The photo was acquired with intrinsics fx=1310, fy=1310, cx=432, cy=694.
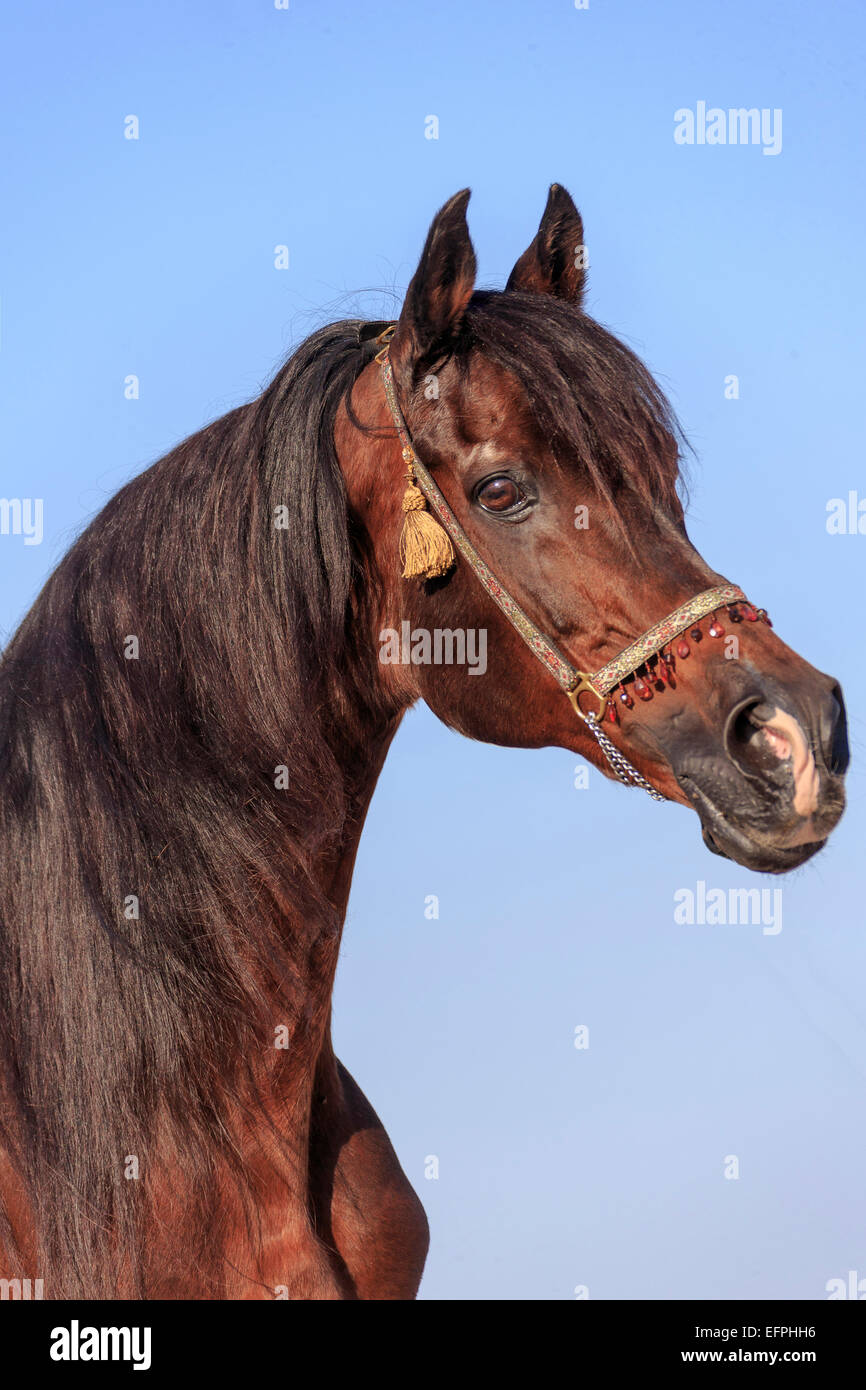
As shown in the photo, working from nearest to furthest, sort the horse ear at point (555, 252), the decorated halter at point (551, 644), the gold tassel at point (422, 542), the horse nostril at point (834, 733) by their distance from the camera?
the horse nostril at point (834, 733) < the decorated halter at point (551, 644) < the gold tassel at point (422, 542) < the horse ear at point (555, 252)

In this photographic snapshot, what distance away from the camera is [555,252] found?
12.6 ft

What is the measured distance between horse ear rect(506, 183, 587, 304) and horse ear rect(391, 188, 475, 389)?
0.63m

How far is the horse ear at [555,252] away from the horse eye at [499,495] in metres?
0.94

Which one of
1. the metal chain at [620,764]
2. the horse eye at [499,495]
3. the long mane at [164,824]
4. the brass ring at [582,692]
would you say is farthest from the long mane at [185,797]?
the metal chain at [620,764]

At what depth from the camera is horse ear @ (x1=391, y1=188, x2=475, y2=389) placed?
3.11 meters

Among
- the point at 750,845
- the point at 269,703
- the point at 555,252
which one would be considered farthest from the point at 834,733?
the point at 555,252

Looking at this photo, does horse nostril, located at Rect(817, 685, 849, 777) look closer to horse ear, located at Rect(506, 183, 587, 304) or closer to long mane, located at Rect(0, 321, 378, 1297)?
long mane, located at Rect(0, 321, 378, 1297)

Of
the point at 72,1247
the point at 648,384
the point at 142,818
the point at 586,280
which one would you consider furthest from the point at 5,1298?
the point at 586,280

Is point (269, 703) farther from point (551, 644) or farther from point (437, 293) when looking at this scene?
point (437, 293)

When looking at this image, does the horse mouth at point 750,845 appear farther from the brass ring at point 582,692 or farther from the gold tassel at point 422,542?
the gold tassel at point 422,542

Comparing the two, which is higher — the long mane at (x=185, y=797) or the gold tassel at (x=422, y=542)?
the gold tassel at (x=422, y=542)

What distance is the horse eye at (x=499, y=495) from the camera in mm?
3105

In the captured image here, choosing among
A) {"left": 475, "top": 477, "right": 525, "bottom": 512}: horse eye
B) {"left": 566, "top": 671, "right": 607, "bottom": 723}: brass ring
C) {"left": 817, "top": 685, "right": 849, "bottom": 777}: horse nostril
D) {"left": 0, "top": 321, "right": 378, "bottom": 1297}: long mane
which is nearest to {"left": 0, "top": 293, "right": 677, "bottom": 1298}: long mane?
{"left": 0, "top": 321, "right": 378, "bottom": 1297}: long mane

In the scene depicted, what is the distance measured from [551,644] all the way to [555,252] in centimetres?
138
